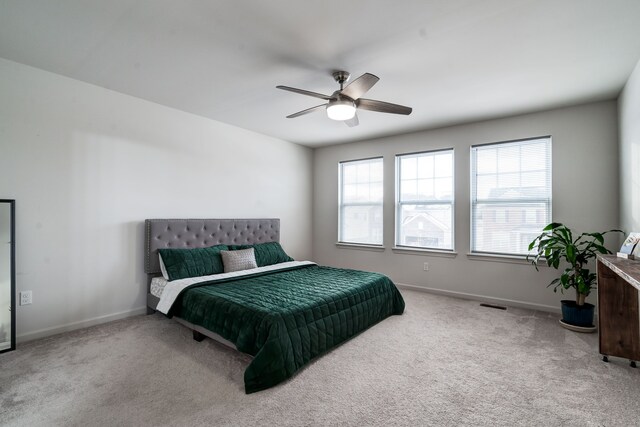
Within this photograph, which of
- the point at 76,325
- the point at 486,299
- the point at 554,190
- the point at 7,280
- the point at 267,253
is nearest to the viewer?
the point at 7,280

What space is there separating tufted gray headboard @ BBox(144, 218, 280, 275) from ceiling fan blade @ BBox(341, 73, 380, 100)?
2620 mm

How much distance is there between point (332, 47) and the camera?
243 centimetres

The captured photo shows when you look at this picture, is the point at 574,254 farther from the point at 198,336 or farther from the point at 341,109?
the point at 198,336

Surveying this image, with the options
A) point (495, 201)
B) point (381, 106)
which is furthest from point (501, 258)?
point (381, 106)

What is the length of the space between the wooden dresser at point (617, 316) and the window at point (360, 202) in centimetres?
306

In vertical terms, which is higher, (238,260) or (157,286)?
(238,260)

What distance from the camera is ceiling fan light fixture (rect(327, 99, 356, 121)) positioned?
2641mm

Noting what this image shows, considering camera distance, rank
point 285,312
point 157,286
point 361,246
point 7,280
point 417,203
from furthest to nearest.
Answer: point 361,246 → point 417,203 → point 157,286 → point 7,280 → point 285,312

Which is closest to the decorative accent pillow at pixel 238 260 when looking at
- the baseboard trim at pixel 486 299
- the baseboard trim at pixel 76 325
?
the baseboard trim at pixel 76 325

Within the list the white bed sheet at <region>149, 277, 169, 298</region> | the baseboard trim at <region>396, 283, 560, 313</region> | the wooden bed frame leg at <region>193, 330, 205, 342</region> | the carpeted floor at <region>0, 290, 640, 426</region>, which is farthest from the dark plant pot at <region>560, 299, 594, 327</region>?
the white bed sheet at <region>149, 277, 169, 298</region>

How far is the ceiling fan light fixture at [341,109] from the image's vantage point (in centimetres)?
Answer: 264

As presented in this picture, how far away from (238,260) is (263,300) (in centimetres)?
141

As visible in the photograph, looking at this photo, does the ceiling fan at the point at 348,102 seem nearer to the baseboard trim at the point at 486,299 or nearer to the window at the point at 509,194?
the window at the point at 509,194

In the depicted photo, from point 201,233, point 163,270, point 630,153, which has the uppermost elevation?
point 630,153
